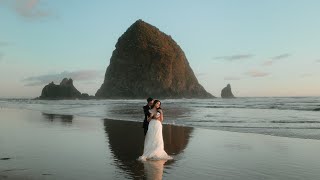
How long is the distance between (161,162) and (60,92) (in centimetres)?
16068

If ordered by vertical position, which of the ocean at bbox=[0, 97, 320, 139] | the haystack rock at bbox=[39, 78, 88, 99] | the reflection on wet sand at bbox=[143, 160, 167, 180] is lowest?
the reflection on wet sand at bbox=[143, 160, 167, 180]

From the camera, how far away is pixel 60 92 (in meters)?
165

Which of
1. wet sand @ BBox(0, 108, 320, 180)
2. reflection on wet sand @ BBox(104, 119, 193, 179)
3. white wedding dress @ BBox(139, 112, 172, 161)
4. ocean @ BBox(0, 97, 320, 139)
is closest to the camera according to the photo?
wet sand @ BBox(0, 108, 320, 180)

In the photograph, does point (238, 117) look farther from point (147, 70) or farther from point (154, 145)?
point (147, 70)

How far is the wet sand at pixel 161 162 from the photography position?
8.90 m

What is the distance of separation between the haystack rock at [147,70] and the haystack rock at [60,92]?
10.7 m

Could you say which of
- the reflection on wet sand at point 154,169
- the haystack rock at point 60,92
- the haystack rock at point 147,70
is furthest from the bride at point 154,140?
the haystack rock at point 60,92

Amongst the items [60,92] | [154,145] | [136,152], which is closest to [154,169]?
[154,145]

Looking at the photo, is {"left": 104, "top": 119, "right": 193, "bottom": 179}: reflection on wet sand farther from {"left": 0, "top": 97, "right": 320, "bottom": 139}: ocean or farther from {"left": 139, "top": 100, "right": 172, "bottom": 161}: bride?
{"left": 0, "top": 97, "right": 320, "bottom": 139}: ocean

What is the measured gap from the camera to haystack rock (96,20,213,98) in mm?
155750

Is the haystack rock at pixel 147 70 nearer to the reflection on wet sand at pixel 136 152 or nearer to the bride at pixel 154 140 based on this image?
the reflection on wet sand at pixel 136 152

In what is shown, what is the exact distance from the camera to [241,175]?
894 cm

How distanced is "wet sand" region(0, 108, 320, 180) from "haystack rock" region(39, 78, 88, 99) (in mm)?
151411

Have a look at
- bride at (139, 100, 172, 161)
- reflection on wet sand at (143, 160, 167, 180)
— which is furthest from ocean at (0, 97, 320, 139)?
reflection on wet sand at (143, 160, 167, 180)
